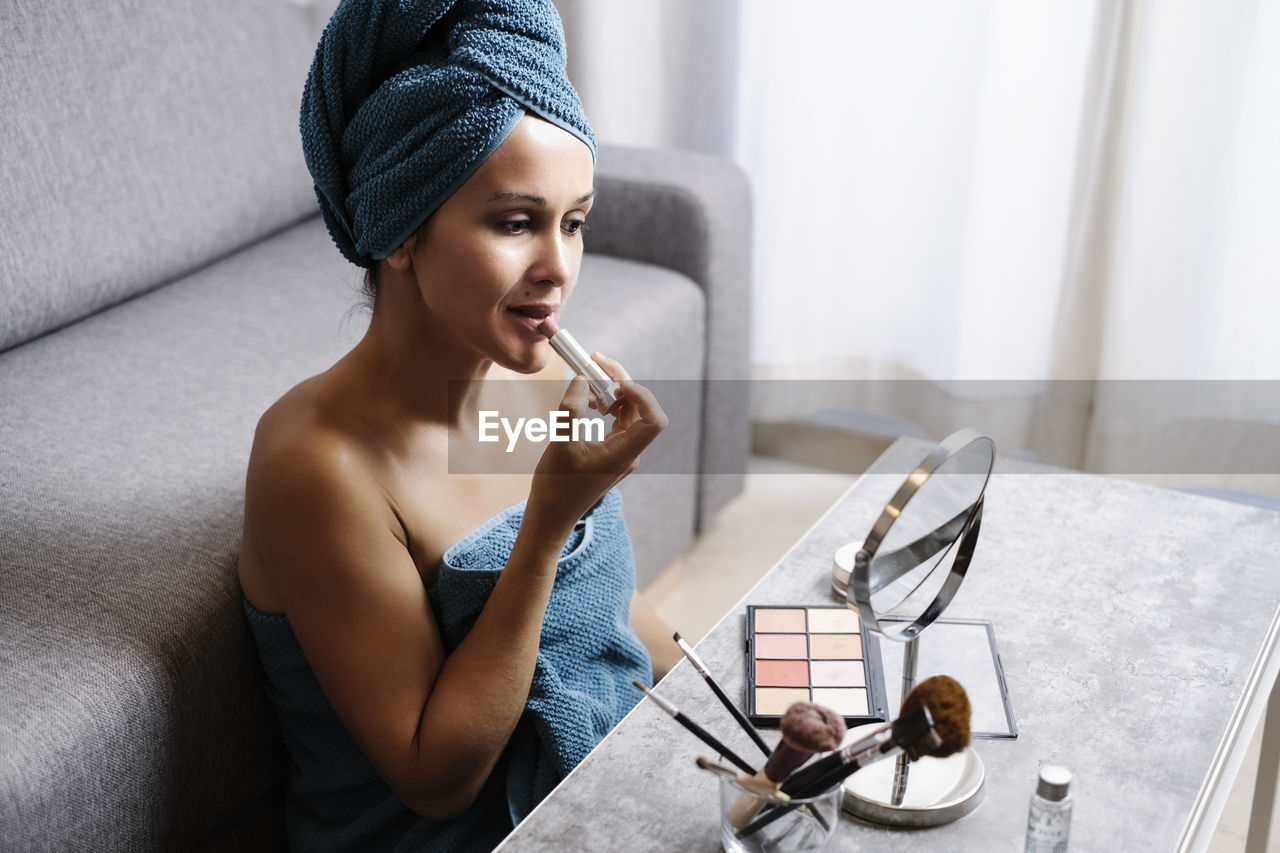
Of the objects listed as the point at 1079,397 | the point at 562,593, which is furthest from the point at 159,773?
the point at 1079,397

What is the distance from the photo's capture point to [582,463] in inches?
35.2

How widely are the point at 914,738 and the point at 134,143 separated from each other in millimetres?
1373

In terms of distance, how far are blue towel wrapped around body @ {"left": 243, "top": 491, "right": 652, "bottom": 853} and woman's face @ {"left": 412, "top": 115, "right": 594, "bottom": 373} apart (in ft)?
0.58

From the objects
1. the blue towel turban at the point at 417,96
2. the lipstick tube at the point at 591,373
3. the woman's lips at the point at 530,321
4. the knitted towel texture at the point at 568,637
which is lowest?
the knitted towel texture at the point at 568,637

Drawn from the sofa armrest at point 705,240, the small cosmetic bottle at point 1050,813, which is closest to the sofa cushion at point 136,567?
the sofa armrest at point 705,240

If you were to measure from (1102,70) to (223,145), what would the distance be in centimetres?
133

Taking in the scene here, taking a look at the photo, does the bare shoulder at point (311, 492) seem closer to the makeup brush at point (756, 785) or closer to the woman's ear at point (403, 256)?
the woman's ear at point (403, 256)

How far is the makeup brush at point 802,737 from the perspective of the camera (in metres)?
0.68

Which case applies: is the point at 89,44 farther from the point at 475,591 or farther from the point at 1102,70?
the point at 1102,70

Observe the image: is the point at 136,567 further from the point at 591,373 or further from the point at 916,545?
the point at 916,545

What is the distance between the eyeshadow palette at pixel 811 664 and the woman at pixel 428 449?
0.16 m

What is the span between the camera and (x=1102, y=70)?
1.94 meters

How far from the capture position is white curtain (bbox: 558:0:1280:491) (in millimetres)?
1911

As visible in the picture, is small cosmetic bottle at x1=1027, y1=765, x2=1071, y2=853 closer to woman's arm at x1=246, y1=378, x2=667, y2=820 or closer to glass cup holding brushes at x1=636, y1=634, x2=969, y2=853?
glass cup holding brushes at x1=636, y1=634, x2=969, y2=853
